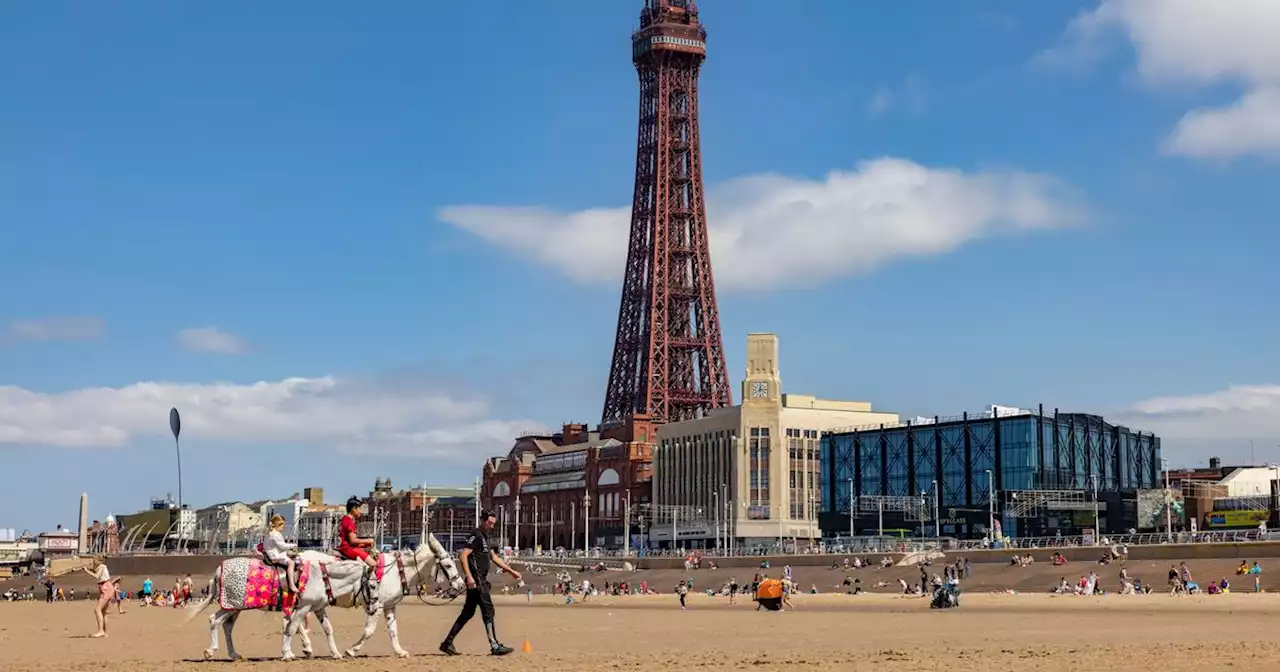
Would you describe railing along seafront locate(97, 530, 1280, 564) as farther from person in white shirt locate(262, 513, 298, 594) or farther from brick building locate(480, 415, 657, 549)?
person in white shirt locate(262, 513, 298, 594)

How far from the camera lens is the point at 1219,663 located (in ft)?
66.8

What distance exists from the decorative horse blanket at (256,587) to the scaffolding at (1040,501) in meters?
95.7

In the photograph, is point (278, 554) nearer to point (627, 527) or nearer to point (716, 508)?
point (716, 508)

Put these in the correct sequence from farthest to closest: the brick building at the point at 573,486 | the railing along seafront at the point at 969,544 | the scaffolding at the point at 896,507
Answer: the brick building at the point at 573,486, the scaffolding at the point at 896,507, the railing along seafront at the point at 969,544

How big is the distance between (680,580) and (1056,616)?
2046 inches

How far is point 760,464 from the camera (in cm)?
14388

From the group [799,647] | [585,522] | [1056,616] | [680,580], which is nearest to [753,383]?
[585,522]

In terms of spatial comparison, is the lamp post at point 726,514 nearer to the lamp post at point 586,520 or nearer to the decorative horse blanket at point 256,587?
the lamp post at point 586,520

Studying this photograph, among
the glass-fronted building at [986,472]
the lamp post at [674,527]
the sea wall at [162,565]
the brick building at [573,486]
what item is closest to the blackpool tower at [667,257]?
the brick building at [573,486]

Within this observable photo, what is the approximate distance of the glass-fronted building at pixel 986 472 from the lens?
11662 cm

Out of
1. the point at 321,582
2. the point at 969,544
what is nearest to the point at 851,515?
the point at 969,544

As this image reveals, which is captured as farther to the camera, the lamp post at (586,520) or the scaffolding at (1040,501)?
the lamp post at (586,520)

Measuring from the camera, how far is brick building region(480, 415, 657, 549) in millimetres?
163000

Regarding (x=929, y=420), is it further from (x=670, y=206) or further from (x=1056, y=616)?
(x=1056, y=616)
